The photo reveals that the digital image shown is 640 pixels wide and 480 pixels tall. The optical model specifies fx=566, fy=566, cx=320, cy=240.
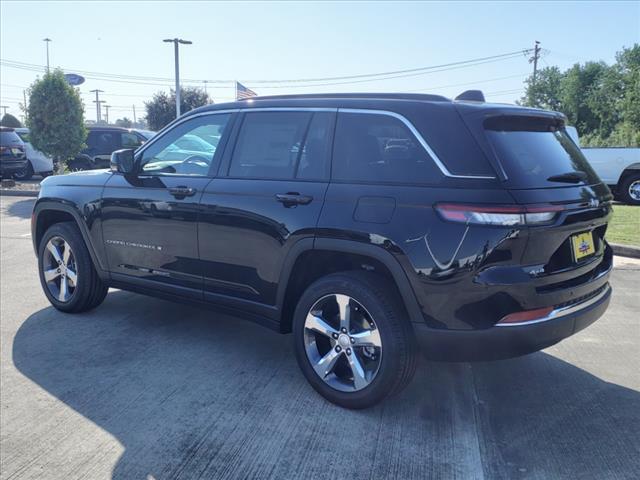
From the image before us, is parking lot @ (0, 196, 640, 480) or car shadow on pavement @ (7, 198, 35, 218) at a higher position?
car shadow on pavement @ (7, 198, 35, 218)

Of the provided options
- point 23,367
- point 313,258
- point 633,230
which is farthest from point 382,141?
point 633,230

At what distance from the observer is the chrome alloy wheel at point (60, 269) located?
498cm

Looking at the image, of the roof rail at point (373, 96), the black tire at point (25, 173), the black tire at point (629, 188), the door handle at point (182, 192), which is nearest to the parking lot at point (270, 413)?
the door handle at point (182, 192)

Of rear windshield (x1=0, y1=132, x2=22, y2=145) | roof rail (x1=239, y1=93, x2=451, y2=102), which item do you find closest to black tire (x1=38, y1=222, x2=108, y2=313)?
roof rail (x1=239, y1=93, x2=451, y2=102)

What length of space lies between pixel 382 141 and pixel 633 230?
739cm

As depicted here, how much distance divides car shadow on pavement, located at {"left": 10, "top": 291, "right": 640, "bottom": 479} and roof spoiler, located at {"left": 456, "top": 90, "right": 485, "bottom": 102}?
5.99 feet

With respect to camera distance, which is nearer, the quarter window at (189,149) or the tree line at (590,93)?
the quarter window at (189,149)

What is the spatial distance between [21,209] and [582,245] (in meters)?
12.0

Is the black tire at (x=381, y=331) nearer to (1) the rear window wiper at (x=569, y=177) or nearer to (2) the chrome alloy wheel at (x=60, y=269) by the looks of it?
(1) the rear window wiper at (x=569, y=177)

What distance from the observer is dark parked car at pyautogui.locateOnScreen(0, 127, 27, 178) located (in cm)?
1669

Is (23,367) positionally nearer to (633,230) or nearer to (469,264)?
(469,264)

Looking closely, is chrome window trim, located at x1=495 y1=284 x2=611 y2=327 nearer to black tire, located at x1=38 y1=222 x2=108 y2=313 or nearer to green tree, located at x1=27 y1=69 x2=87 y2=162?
black tire, located at x1=38 y1=222 x2=108 y2=313

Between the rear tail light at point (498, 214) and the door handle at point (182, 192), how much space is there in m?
1.88

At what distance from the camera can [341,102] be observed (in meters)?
3.49
